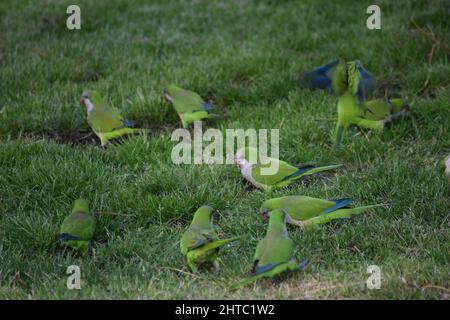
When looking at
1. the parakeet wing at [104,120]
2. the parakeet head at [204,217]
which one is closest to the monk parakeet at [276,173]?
the parakeet head at [204,217]

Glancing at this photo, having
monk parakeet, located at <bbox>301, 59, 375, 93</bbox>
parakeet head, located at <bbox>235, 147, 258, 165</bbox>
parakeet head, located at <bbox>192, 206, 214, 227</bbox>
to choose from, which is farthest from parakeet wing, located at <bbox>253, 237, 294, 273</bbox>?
monk parakeet, located at <bbox>301, 59, 375, 93</bbox>

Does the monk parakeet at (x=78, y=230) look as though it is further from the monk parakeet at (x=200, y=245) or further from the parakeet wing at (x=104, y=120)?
the parakeet wing at (x=104, y=120)

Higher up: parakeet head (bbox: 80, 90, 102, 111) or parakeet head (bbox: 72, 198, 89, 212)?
parakeet head (bbox: 80, 90, 102, 111)

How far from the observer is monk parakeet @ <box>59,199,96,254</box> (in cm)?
411

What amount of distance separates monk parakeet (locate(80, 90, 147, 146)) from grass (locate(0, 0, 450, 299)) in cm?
14

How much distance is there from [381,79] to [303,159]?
60.9 inches

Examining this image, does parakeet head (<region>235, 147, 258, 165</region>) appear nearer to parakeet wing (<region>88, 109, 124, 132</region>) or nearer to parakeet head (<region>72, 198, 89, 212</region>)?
parakeet wing (<region>88, 109, 124, 132</region>)

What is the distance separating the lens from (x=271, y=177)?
4.73 m

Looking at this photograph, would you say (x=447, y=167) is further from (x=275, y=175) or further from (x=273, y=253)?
(x=273, y=253)

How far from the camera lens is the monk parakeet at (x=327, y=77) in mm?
5123

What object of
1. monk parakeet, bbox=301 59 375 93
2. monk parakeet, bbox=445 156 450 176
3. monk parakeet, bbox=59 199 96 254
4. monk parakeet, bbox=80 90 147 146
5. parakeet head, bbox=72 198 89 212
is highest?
monk parakeet, bbox=301 59 375 93

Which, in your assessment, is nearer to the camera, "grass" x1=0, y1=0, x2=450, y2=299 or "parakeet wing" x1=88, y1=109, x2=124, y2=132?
"grass" x1=0, y1=0, x2=450, y2=299

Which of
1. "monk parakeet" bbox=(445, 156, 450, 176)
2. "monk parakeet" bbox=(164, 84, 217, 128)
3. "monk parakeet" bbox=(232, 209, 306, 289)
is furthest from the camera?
"monk parakeet" bbox=(164, 84, 217, 128)

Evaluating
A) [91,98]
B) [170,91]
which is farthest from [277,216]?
[91,98]
